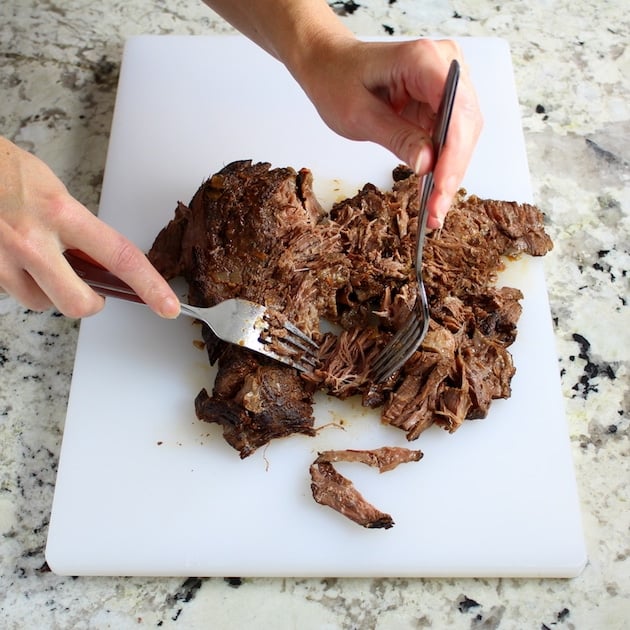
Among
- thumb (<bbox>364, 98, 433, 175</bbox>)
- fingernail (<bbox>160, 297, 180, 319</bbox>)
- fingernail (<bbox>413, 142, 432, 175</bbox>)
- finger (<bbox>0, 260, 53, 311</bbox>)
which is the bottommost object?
finger (<bbox>0, 260, 53, 311</bbox>)

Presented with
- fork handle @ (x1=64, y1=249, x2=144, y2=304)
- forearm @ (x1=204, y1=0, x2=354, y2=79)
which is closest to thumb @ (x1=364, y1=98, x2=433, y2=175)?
forearm @ (x1=204, y1=0, x2=354, y2=79)

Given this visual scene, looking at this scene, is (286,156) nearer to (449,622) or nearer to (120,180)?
(120,180)

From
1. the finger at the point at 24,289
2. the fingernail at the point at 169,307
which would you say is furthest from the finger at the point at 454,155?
the finger at the point at 24,289

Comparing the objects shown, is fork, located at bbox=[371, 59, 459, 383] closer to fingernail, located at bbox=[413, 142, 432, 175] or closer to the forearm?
fingernail, located at bbox=[413, 142, 432, 175]

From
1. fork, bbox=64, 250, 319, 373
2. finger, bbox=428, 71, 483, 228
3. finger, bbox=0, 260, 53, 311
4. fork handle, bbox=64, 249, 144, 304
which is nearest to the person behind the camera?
finger, bbox=428, 71, 483, 228

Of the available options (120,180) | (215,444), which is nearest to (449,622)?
(215,444)

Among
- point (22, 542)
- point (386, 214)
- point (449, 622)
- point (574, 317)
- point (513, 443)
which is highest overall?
point (386, 214)

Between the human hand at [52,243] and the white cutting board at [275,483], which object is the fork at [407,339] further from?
the human hand at [52,243]

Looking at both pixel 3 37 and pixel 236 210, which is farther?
pixel 3 37

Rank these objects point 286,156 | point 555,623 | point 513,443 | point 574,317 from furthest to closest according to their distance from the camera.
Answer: point 286,156, point 574,317, point 513,443, point 555,623
